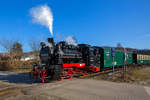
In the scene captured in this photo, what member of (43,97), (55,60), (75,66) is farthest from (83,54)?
(43,97)

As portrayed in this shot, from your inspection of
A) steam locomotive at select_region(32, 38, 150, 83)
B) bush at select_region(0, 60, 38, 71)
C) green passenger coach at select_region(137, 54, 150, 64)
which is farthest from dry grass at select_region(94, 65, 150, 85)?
bush at select_region(0, 60, 38, 71)

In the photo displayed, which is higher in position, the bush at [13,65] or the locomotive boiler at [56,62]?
the locomotive boiler at [56,62]

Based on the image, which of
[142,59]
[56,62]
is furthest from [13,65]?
[142,59]

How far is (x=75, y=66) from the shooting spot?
11758 mm

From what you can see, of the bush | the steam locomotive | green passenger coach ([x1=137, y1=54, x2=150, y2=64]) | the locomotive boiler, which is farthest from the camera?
the bush

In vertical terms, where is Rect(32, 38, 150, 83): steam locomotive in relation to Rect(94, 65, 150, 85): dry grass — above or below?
above

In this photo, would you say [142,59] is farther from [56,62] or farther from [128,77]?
[56,62]

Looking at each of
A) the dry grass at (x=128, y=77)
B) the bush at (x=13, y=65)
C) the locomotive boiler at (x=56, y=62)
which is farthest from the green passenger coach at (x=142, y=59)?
the bush at (x=13, y=65)

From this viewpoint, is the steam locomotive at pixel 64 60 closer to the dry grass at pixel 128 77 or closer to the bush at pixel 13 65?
the dry grass at pixel 128 77

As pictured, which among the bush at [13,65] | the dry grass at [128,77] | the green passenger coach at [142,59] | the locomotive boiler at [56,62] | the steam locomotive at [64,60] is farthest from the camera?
the bush at [13,65]

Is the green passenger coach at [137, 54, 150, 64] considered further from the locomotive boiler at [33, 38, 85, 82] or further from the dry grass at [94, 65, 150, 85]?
the locomotive boiler at [33, 38, 85, 82]

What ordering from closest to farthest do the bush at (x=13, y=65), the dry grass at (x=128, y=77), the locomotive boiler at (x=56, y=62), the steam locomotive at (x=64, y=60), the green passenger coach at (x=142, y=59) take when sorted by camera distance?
1. the dry grass at (x=128, y=77)
2. the locomotive boiler at (x=56, y=62)
3. the steam locomotive at (x=64, y=60)
4. the green passenger coach at (x=142, y=59)
5. the bush at (x=13, y=65)

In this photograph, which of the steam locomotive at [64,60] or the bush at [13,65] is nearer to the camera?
the steam locomotive at [64,60]

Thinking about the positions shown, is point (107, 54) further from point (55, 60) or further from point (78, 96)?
point (78, 96)
